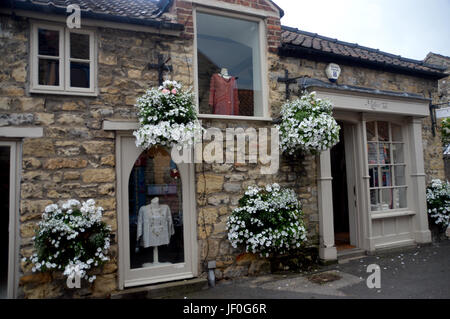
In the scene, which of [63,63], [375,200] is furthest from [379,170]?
[63,63]

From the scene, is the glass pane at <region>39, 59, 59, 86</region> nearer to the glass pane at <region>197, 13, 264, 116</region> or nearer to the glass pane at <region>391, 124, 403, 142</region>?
the glass pane at <region>197, 13, 264, 116</region>

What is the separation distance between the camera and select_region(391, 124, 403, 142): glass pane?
275 inches

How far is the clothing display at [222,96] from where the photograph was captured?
5.46 meters

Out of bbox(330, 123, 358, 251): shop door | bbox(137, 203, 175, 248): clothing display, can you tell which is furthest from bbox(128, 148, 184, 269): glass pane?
bbox(330, 123, 358, 251): shop door

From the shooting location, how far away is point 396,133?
23.0ft

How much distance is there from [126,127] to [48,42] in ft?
5.19

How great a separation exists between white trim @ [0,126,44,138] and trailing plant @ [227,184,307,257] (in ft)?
9.89

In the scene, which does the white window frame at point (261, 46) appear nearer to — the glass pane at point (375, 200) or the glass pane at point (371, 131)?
the glass pane at point (371, 131)

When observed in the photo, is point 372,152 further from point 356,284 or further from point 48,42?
point 48,42

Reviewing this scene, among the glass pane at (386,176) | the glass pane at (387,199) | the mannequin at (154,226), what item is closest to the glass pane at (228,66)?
the mannequin at (154,226)

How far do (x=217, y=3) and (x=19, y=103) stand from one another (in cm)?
345

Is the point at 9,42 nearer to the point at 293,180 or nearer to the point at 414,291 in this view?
the point at 293,180

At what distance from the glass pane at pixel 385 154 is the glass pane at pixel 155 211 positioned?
15.0 ft
